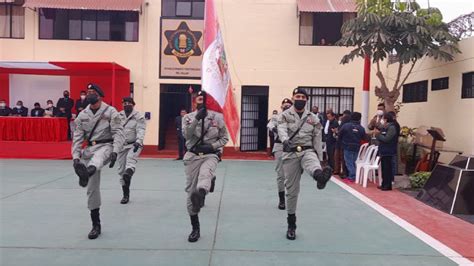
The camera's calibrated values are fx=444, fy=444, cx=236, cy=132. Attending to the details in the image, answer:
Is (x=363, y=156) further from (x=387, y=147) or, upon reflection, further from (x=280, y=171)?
(x=280, y=171)

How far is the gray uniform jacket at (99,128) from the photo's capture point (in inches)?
220

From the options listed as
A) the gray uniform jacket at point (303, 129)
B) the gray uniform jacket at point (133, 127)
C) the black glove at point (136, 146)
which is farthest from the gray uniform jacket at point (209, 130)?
the gray uniform jacket at point (133, 127)

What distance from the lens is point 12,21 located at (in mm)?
16219

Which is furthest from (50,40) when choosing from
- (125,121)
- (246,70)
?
(125,121)

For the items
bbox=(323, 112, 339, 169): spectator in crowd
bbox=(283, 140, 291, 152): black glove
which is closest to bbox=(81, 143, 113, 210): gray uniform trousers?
bbox=(283, 140, 291, 152): black glove

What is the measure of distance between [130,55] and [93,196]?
38.0 ft

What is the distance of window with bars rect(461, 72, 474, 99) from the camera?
10.7 m

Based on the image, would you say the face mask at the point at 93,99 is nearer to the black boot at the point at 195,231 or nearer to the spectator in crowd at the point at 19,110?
the black boot at the point at 195,231

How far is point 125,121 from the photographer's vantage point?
26.0ft

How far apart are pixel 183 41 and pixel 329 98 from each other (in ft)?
18.9

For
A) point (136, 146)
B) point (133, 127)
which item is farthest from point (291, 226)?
point (133, 127)

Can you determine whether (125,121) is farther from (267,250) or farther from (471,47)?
(471,47)

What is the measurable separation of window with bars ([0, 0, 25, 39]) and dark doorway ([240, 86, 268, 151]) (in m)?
8.43

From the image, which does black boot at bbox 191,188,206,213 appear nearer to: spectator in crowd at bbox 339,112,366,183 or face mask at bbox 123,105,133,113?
face mask at bbox 123,105,133,113
